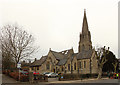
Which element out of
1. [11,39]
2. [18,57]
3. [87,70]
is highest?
[11,39]

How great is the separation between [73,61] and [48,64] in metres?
12.3

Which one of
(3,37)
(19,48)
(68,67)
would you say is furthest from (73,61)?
(3,37)

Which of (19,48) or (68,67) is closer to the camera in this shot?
(19,48)

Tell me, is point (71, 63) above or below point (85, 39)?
below

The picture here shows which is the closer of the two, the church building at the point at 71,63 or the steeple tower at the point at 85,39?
the church building at the point at 71,63

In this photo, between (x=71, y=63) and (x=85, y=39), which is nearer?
(x=71, y=63)

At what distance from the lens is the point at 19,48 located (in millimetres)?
32594

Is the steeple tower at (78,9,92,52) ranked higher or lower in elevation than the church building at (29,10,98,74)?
higher

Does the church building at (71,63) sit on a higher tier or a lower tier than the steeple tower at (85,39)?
lower

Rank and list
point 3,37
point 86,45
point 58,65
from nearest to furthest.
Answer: point 3,37, point 58,65, point 86,45

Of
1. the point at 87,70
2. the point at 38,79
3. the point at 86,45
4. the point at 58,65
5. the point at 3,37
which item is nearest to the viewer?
the point at 38,79

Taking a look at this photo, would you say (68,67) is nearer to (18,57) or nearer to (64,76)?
(64,76)

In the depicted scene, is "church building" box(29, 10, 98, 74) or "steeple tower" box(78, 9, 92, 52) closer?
"church building" box(29, 10, 98, 74)

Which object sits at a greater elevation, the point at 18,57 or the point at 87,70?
the point at 18,57
